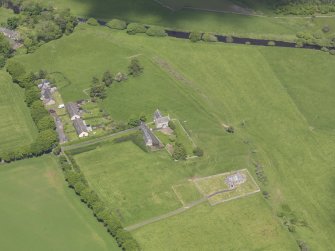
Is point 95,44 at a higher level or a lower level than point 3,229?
higher

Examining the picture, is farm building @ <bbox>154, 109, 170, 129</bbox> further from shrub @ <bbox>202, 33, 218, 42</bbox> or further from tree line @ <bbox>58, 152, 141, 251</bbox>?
shrub @ <bbox>202, 33, 218, 42</bbox>

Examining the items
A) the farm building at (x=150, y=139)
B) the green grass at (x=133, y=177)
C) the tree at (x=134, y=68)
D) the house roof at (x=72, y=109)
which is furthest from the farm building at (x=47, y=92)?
the farm building at (x=150, y=139)

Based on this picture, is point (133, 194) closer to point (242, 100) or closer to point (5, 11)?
point (242, 100)

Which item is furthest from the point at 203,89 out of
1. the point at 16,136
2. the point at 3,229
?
the point at 3,229

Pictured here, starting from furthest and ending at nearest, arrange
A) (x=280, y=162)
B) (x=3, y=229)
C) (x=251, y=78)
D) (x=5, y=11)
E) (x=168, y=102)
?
(x=5, y=11) < (x=251, y=78) < (x=168, y=102) < (x=280, y=162) < (x=3, y=229)

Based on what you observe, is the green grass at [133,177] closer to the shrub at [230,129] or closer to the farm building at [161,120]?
the farm building at [161,120]

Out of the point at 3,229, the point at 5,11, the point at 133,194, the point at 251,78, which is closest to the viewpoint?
the point at 3,229
